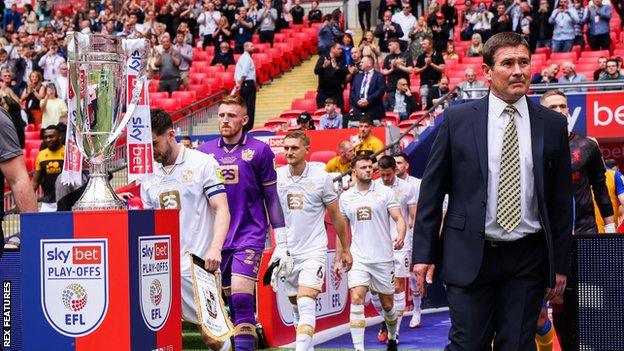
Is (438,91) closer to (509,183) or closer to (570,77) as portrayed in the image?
(570,77)

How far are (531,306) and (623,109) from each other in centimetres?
1324

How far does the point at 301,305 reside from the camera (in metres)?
10.6

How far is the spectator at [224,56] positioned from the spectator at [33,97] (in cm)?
393

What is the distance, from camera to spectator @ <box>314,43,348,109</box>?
23281mm

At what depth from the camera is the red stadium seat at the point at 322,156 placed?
1903cm

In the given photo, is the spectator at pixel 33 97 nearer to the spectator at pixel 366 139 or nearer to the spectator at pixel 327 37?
the spectator at pixel 327 37

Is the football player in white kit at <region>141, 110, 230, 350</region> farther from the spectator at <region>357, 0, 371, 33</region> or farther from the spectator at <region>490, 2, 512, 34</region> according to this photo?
the spectator at <region>357, 0, 371, 33</region>

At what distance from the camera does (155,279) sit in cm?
722

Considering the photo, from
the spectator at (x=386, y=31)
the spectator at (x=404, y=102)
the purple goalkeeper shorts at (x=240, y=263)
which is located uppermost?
the spectator at (x=386, y=31)

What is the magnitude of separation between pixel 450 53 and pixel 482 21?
952mm

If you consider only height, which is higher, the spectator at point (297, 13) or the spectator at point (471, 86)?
the spectator at point (297, 13)

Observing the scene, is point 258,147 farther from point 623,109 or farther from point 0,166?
point 623,109

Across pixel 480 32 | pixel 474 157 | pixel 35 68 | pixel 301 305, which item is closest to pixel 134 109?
pixel 474 157

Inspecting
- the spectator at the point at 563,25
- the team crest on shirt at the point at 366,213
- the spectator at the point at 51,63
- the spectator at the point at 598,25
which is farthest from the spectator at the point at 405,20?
the team crest on shirt at the point at 366,213
